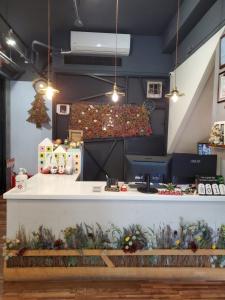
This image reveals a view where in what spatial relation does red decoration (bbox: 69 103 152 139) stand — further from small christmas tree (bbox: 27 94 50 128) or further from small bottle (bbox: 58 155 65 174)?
small bottle (bbox: 58 155 65 174)

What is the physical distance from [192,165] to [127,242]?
0.98 meters

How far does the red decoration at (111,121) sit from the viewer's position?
5383 mm

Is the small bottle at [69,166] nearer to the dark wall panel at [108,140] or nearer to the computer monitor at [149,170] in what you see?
the computer monitor at [149,170]

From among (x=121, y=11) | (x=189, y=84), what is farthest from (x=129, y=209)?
(x=121, y=11)

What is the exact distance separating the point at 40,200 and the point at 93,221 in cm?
53

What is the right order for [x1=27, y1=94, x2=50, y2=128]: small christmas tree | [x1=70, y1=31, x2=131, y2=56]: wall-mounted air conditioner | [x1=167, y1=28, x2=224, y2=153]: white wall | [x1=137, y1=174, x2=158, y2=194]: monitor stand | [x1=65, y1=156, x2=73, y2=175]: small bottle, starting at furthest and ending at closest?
[x1=27, y1=94, x2=50, y2=128]: small christmas tree
[x1=70, y1=31, x2=131, y2=56]: wall-mounted air conditioner
[x1=65, y1=156, x2=73, y2=175]: small bottle
[x1=167, y1=28, x2=224, y2=153]: white wall
[x1=137, y1=174, x2=158, y2=194]: monitor stand

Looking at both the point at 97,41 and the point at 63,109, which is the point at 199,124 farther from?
the point at 63,109

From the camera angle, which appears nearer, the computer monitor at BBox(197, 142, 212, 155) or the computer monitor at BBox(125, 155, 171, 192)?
the computer monitor at BBox(125, 155, 171, 192)

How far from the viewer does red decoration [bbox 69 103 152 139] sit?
5.38 m

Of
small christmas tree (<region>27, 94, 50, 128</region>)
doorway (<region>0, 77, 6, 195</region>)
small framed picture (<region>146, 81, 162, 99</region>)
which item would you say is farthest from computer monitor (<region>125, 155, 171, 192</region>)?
doorway (<region>0, 77, 6, 195</region>)

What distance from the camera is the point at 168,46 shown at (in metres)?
4.95

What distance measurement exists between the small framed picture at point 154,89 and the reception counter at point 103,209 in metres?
3.32

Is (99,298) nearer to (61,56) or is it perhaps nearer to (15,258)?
(15,258)

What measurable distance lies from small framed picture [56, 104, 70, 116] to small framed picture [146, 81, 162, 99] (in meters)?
1.66
